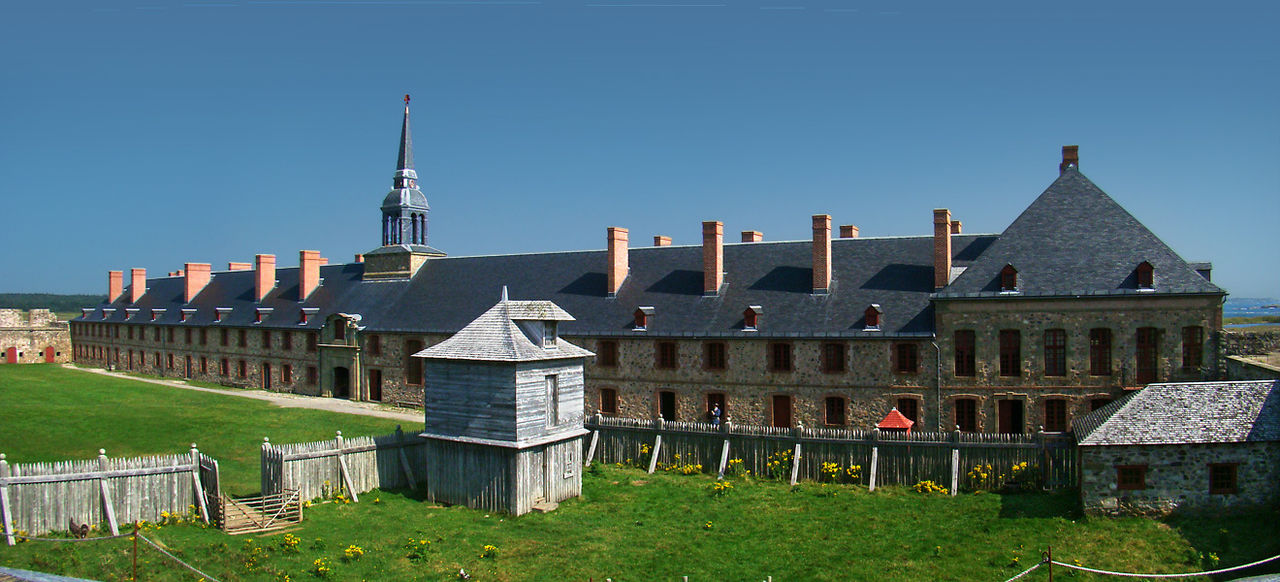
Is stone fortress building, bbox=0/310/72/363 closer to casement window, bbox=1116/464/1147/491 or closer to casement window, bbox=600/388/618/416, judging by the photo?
casement window, bbox=600/388/618/416

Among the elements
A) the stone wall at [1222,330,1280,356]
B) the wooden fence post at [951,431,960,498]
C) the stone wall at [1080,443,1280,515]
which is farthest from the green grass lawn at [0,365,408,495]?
the stone wall at [1222,330,1280,356]

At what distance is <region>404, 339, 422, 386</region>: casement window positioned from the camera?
41.2m

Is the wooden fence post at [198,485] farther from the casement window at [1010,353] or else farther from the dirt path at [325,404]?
the casement window at [1010,353]

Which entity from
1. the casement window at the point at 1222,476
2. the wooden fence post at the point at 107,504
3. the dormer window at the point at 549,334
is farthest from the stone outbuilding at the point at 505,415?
the casement window at the point at 1222,476

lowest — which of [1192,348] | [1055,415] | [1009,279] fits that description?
[1055,415]

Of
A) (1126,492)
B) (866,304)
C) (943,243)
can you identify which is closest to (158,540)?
(1126,492)

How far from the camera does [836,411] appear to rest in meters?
31.4

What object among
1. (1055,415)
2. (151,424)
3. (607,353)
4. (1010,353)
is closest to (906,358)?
(1010,353)

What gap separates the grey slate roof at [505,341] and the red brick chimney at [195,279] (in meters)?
42.1

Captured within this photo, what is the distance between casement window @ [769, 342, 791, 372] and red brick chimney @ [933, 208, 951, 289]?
628cm

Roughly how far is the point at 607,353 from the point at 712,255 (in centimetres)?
637

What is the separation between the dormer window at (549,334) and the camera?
958 inches

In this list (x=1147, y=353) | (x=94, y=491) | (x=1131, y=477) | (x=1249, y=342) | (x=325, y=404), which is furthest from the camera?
(x=325, y=404)

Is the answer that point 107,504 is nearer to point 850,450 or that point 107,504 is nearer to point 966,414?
point 850,450
